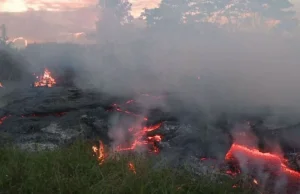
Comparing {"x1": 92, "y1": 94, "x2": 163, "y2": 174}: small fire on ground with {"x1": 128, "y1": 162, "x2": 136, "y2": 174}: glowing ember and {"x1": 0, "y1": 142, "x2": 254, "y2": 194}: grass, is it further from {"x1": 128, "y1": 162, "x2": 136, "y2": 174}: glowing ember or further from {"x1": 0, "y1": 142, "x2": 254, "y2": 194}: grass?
{"x1": 128, "y1": 162, "x2": 136, "y2": 174}: glowing ember

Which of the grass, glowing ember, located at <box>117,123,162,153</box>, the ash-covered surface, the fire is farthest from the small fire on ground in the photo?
the fire

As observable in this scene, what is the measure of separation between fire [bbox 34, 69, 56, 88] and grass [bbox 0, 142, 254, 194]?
11130mm

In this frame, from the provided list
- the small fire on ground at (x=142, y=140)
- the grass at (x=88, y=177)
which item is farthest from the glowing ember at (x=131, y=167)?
the small fire on ground at (x=142, y=140)

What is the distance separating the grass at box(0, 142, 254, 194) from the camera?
520cm

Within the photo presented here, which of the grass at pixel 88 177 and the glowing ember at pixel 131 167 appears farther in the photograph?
the glowing ember at pixel 131 167

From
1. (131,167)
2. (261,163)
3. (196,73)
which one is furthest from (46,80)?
(131,167)

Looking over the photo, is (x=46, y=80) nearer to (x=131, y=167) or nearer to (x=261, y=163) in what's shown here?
(x=261, y=163)

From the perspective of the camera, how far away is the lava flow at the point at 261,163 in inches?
302

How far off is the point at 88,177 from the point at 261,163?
468cm

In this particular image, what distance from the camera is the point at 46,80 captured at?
18.4 metres

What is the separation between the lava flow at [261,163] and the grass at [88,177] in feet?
6.12

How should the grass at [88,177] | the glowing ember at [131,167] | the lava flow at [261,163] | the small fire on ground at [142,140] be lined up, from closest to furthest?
the grass at [88,177]
the glowing ember at [131,167]
the lava flow at [261,163]
the small fire on ground at [142,140]

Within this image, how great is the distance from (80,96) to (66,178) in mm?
7825

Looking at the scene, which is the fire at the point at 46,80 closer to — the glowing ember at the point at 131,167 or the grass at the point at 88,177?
the grass at the point at 88,177
